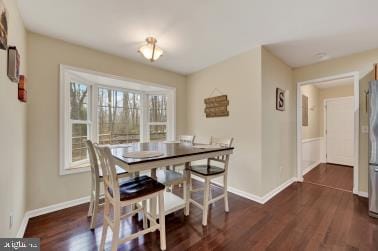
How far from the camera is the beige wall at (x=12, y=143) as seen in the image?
4.30ft

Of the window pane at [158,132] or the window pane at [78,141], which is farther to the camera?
the window pane at [158,132]

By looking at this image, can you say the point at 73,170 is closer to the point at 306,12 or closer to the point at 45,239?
the point at 45,239

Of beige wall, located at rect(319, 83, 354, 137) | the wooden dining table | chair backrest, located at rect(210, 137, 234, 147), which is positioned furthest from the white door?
the wooden dining table

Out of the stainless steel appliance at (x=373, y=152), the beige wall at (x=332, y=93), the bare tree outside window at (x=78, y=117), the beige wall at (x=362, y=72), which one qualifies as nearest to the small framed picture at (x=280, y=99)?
the beige wall at (x=362, y=72)

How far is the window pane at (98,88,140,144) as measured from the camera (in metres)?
3.19

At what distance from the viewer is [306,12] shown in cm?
181

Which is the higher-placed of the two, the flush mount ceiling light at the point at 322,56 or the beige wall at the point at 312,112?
the flush mount ceiling light at the point at 322,56

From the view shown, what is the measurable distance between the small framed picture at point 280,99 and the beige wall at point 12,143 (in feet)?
11.2

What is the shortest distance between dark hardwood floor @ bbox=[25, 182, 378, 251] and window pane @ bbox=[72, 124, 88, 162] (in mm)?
800

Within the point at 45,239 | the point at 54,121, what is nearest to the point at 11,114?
the point at 54,121

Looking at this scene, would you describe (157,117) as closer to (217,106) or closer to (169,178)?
(217,106)

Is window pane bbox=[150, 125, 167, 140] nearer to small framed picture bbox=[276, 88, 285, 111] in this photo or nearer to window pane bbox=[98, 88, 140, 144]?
window pane bbox=[98, 88, 140, 144]

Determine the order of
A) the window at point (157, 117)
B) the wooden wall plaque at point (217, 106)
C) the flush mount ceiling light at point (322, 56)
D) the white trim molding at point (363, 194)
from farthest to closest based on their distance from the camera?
the window at point (157, 117) < the wooden wall plaque at point (217, 106) < the flush mount ceiling light at point (322, 56) < the white trim molding at point (363, 194)

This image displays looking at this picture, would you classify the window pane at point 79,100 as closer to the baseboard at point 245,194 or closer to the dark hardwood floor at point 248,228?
the dark hardwood floor at point 248,228
